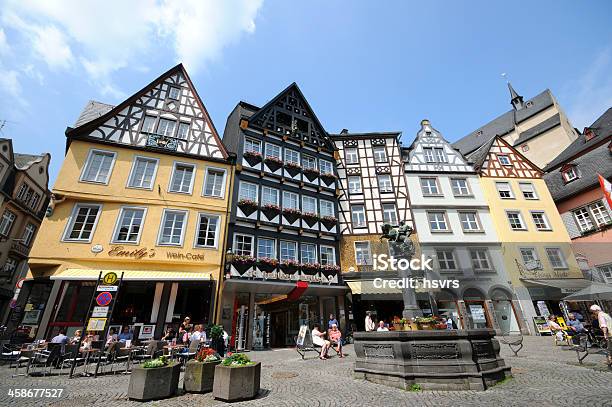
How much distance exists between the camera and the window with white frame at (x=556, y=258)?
19.6 meters

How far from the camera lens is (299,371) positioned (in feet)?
28.5

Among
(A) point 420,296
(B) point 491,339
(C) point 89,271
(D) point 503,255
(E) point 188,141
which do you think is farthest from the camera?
(D) point 503,255

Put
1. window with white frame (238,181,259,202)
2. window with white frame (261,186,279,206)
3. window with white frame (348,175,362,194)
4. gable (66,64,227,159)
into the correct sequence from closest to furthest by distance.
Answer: gable (66,64,227,159), window with white frame (238,181,259,202), window with white frame (261,186,279,206), window with white frame (348,175,362,194)

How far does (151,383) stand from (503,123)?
161ft

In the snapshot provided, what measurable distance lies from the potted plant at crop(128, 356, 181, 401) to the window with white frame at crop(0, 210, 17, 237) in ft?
81.4

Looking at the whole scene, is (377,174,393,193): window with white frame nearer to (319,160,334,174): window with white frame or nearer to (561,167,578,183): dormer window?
(319,160,334,174): window with white frame

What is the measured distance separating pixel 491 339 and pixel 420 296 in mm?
11892

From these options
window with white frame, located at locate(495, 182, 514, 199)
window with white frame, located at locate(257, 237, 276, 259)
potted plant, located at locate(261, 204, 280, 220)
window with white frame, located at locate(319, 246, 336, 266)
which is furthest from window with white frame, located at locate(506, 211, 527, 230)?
window with white frame, located at locate(257, 237, 276, 259)

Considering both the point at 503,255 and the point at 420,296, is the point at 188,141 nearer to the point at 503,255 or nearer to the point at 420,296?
the point at 420,296

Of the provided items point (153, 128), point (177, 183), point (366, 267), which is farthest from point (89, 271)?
point (366, 267)

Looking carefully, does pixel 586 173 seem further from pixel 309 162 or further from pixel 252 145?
pixel 252 145

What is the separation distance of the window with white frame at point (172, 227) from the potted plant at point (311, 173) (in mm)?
8430

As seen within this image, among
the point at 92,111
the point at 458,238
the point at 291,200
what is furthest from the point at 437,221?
the point at 92,111

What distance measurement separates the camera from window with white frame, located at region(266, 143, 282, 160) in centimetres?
1934
